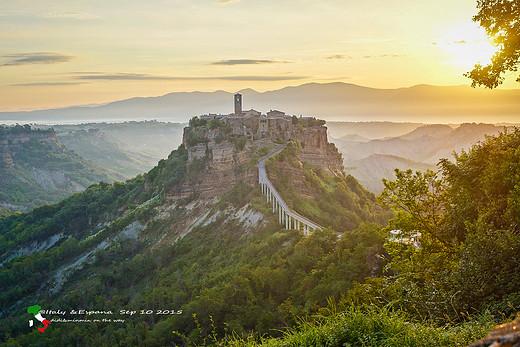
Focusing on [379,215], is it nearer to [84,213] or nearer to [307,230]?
[307,230]

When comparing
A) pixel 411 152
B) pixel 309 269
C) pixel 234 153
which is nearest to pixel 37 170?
pixel 234 153

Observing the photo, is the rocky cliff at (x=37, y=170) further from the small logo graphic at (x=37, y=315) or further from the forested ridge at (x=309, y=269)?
the small logo graphic at (x=37, y=315)

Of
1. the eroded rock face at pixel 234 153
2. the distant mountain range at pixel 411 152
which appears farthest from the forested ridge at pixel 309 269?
the distant mountain range at pixel 411 152

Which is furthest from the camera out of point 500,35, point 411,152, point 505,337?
point 411,152

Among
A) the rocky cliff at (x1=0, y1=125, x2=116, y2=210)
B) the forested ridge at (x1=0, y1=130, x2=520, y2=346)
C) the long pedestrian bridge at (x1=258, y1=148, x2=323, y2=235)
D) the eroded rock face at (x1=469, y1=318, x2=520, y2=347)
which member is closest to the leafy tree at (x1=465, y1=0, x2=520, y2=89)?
the forested ridge at (x1=0, y1=130, x2=520, y2=346)

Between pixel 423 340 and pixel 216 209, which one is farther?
pixel 216 209

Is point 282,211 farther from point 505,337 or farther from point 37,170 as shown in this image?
point 37,170

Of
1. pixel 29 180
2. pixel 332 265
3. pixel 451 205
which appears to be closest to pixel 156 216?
pixel 332 265
